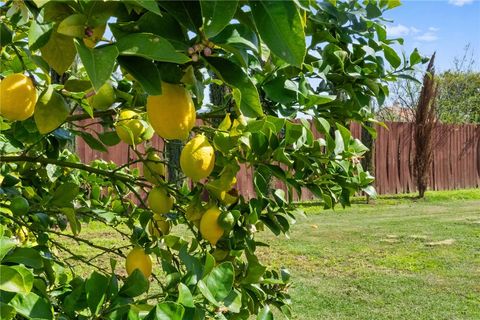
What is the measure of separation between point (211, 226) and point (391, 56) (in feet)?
1.81

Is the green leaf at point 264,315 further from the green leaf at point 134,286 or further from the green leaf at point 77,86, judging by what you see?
the green leaf at point 77,86

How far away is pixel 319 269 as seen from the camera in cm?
501

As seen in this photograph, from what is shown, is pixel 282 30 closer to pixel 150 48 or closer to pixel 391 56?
pixel 150 48

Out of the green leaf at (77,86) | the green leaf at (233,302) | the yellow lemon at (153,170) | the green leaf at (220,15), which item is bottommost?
the green leaf at (233,302)

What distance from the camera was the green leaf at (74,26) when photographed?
568 mm

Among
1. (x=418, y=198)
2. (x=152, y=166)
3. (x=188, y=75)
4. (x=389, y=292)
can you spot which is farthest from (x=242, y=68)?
(x=418, y=198)

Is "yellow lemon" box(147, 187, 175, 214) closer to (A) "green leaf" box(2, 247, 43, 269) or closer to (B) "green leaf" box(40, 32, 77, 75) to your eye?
(A) "green leaf" box(2, 247, 43, 269)

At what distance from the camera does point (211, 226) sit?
1.15 meters

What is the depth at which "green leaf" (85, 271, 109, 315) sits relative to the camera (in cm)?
90

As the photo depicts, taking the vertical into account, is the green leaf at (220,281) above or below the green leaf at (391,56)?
below

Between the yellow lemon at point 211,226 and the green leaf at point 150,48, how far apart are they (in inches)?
24.5

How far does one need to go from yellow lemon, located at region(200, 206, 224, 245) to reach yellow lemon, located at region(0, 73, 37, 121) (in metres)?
0.46

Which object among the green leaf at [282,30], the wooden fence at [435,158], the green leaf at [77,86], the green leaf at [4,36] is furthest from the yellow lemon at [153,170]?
the wooden fence at [435,158]

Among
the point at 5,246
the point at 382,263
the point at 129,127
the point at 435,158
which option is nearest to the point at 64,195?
the point at 129,127
